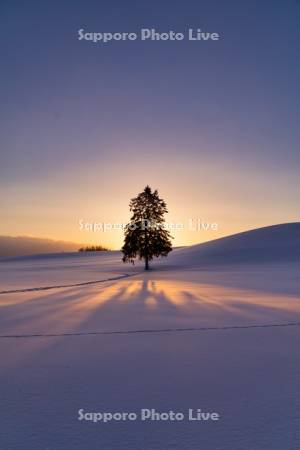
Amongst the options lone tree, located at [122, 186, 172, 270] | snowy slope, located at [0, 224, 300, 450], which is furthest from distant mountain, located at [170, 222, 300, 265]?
snowy slope, located at [0, 224, 300, 450]

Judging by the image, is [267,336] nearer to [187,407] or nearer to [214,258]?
[187,407]

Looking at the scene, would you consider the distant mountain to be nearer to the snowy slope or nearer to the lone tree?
the lone tree

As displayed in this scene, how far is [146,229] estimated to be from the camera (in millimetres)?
42094

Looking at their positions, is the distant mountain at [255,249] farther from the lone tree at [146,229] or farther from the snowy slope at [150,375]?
the snowy slope at [150,375]

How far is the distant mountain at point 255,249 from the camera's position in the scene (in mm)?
44344

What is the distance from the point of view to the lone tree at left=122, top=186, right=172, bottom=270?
4177cm

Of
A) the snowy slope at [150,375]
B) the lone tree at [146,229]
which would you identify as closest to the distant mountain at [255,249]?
the lone tree at [146,229]

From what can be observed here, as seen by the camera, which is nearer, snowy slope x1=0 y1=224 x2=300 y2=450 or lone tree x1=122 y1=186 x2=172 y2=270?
snowy slope x1=0 y1=224 x2=300 y2=450

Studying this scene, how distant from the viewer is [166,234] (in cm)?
4266

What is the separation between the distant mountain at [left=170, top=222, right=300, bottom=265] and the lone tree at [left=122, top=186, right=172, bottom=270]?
581 cm

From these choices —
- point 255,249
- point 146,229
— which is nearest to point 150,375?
point 146,229

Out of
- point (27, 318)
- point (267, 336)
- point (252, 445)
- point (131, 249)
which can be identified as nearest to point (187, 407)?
point (252, 445)

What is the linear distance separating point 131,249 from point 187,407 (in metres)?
37.4

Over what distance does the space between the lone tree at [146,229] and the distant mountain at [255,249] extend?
581 cm
